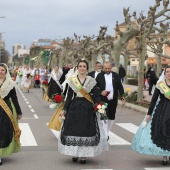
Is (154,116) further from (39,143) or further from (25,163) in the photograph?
(39,143)

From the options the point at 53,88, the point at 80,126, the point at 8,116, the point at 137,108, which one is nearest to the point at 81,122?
the point at 80,126

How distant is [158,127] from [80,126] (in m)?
1.25

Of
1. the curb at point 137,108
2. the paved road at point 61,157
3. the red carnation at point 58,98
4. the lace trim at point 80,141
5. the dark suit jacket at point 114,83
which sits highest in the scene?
the dark suit jacket at point 114,83

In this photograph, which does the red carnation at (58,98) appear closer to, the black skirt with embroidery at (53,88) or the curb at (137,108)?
the black skirt with embroidery at (53,88)

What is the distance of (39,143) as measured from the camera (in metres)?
9.89

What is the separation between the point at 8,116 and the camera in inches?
307

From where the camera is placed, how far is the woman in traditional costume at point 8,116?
303 inches

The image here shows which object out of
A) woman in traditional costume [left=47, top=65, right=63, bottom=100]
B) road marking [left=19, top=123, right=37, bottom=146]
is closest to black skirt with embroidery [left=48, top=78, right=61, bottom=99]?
woman in traditional costume [left=47, top=65, right=63, bottom=100]

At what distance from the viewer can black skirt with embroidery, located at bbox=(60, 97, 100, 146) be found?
7.71m

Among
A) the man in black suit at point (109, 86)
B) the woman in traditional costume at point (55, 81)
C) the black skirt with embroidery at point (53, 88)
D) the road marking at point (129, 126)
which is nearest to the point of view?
the man in black suit at point (109, 86)

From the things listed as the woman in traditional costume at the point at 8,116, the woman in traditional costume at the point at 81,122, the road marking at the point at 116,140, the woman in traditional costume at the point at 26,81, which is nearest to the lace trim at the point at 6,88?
the woman in traditional costume at the point at 8,116

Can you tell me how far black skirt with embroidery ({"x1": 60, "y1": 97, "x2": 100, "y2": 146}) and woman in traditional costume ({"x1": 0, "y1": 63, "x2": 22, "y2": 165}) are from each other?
78cm

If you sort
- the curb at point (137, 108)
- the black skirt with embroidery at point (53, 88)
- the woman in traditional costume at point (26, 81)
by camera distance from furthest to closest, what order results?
the woman in traditional costume at point (26, 81), the curb at point (137, 108), the black skirt with embroidery at point (53, 88)

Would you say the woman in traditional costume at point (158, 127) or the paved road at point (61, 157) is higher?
the woman in traditional costume at point (158, 127)
